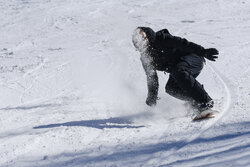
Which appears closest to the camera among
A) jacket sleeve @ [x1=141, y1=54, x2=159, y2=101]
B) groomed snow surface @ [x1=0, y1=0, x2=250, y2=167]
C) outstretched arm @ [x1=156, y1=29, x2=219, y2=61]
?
groomed snow surface @ [x1=0, y1=0, x2=250, y2=167]

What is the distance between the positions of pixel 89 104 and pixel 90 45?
4.58 metres

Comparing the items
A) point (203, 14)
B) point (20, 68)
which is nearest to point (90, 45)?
point (20, 68)

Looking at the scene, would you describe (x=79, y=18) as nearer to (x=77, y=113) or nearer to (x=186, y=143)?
(x=77, y=113)

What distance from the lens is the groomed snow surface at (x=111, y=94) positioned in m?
3.47

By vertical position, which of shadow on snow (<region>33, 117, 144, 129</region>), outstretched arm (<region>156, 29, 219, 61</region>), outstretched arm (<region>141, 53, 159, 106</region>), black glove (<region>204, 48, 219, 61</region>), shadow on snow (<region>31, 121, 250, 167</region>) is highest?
outstretched arm (<region>156, 29, 219, 61</region>)

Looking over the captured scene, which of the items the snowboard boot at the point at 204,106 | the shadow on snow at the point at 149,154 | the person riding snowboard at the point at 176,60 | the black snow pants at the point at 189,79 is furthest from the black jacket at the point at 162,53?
the shadow on snow at the point at 149,154

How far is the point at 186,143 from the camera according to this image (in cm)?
351

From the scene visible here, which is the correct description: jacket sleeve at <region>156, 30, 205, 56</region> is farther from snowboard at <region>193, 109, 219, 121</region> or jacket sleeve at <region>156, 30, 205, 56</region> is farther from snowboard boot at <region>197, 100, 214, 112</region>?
snowboard at <region>193, 109, 219, 121</region>

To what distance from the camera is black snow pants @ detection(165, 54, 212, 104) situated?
4.31 metres

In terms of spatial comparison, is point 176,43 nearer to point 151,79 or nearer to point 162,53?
point 162,53

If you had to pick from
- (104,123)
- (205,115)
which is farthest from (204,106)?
(104,123)

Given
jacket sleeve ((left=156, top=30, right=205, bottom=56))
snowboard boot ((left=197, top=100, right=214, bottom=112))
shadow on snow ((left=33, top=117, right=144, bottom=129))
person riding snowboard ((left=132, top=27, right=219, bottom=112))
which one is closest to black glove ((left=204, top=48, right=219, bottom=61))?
person riding snowboard ((left=132, top=27, right=219, bottom=112))

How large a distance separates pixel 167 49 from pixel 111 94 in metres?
1.70

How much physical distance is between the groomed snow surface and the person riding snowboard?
26cm
